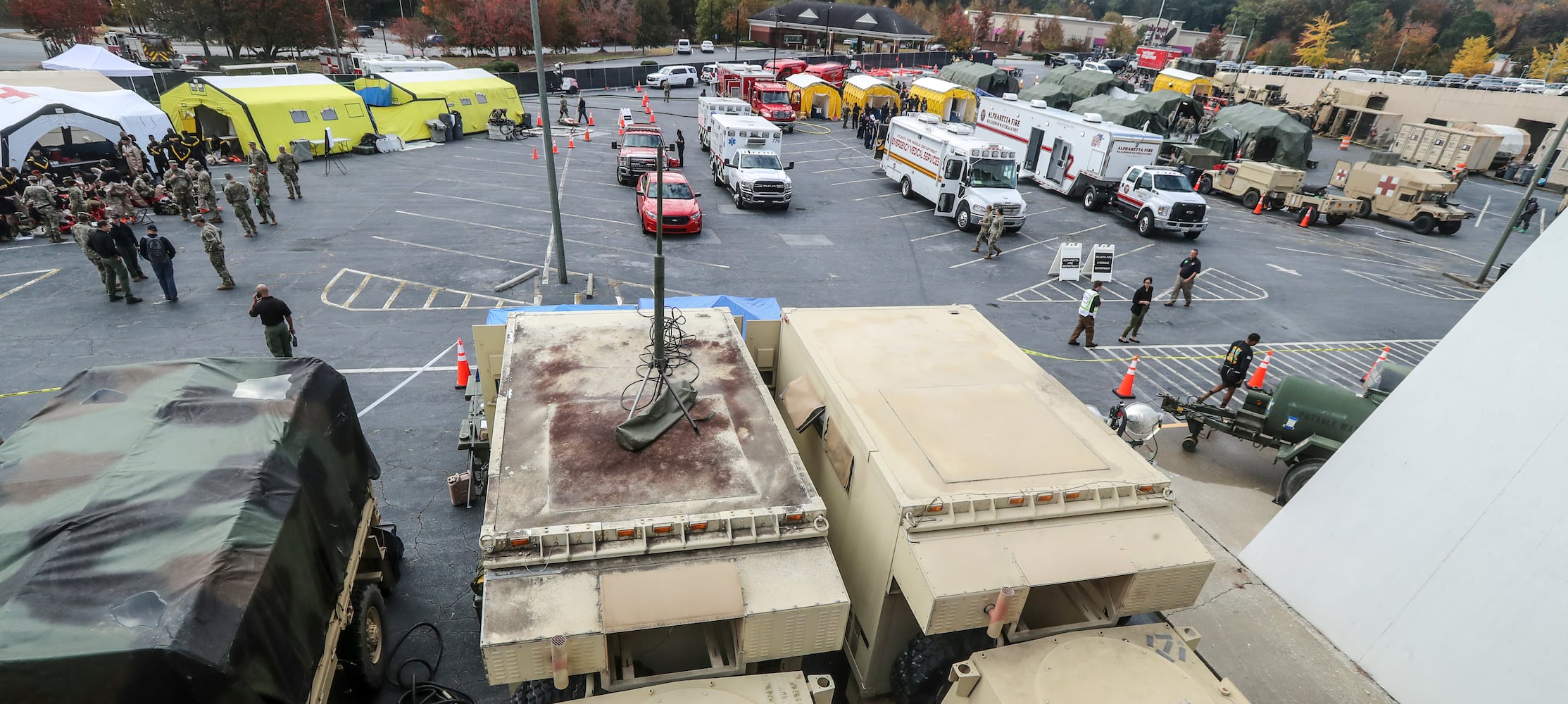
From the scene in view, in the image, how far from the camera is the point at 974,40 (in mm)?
85500

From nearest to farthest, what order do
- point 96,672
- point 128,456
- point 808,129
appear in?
point 96,672
point 128,456
point 808,129

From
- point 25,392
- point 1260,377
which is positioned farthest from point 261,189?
point 1260,377

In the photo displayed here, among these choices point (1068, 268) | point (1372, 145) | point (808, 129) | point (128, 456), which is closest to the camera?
point (128, 456)

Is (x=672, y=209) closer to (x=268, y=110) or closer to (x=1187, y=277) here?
(x=1187, y=277)

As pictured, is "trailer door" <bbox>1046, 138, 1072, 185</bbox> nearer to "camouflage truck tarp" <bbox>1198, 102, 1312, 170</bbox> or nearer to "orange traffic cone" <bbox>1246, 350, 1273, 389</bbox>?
"camouflage truck tarp" <bbox>1198, 102, 1312, 170</bbox>

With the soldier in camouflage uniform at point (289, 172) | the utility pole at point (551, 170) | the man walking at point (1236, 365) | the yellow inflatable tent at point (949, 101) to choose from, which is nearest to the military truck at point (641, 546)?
the man walking at point (1236, 365)

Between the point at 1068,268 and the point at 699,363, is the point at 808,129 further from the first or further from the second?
the point at 699,363

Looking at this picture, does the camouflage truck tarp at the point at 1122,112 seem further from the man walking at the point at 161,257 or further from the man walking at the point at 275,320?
the man walking at the point at 161,257

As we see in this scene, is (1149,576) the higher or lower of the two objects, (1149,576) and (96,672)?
the lower

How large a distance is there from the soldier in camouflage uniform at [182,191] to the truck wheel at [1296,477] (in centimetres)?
2550

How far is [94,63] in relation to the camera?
3281cm

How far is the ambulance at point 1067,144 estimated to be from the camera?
26.0 metres

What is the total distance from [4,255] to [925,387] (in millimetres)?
21929

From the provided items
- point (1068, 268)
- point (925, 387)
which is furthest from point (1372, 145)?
point (925, 387)
